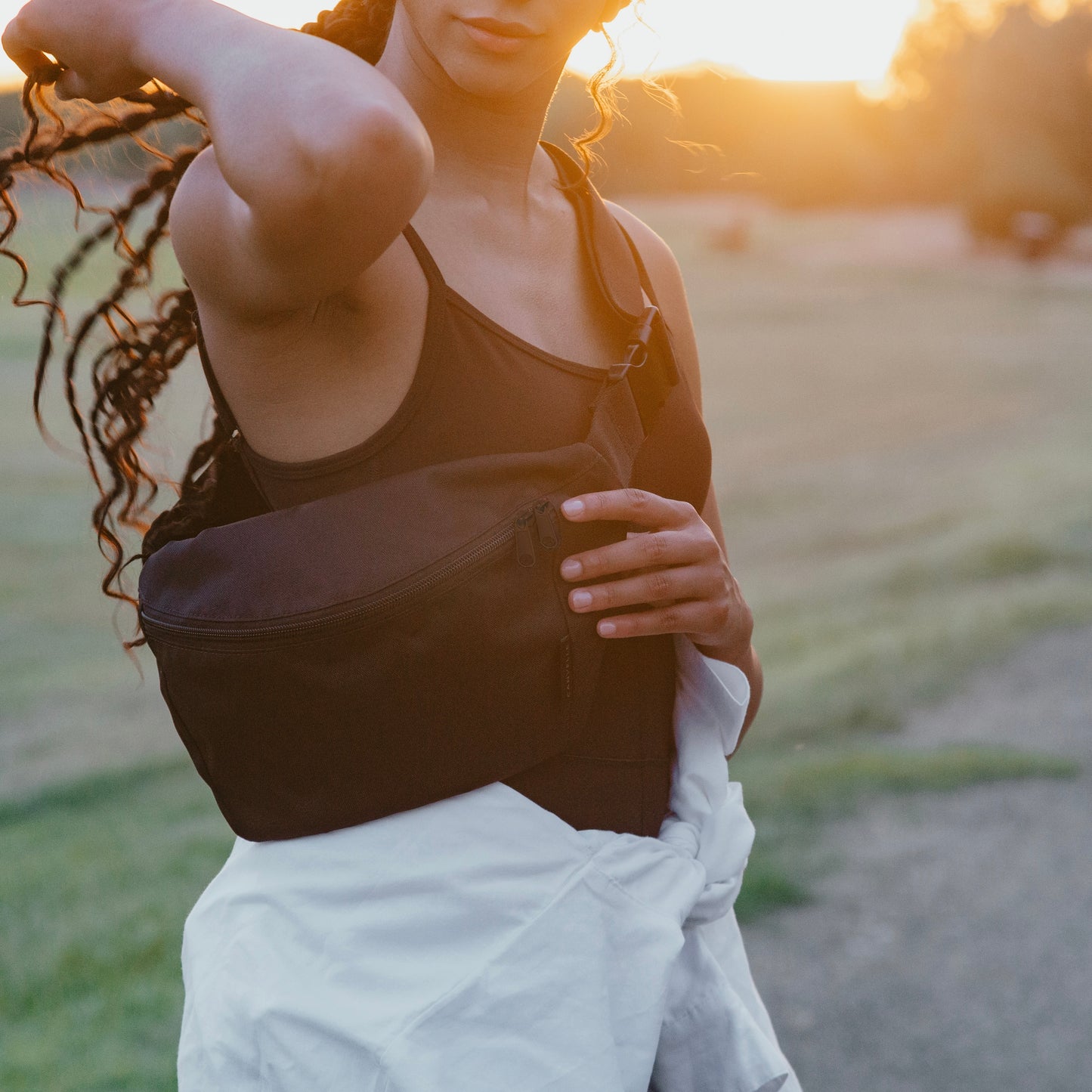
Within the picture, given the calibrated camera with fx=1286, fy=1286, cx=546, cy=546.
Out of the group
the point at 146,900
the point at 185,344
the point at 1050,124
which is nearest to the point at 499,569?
the point at 185,344

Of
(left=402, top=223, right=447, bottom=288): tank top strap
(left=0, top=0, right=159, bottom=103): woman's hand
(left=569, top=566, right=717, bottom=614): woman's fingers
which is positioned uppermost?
(left=0, top=0, right=159, bottom=103): woman's hand

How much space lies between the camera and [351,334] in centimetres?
109

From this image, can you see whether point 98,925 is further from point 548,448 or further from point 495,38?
point 495,38

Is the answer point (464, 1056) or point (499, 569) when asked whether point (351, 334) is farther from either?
point (464, 1056)

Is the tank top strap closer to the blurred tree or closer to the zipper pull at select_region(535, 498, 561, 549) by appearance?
the zipper pull at select_region(535, 498, 561, 549)

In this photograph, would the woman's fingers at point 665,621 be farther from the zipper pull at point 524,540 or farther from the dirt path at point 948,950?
the dirt path at point 948,950

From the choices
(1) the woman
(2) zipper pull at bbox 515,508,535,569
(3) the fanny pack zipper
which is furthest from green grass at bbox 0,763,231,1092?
(2) zipper pull at bbox 515,508,535,569

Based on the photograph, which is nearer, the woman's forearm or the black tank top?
the woman's forearm

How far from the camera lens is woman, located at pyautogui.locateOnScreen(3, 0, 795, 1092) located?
3.19 ft

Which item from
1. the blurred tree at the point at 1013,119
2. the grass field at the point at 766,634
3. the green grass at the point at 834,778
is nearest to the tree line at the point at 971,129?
the blurred tree at the point at 1013,119

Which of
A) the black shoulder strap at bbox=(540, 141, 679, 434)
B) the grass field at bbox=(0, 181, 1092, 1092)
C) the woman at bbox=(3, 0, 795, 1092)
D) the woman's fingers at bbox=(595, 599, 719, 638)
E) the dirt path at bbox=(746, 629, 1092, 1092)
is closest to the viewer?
the woman at bbox=(3, 0, 795, 1092)

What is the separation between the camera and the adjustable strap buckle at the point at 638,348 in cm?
128

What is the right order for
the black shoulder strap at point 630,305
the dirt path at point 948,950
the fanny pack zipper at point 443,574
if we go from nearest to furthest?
the fanny pack zipper at point 443,574, the black shoulder strap at point 630,305, the dirt path at point 948,950

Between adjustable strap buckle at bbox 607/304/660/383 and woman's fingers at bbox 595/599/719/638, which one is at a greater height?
adjustable strap buckle at bbox 607/304/660/383
